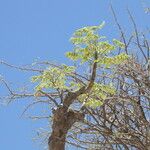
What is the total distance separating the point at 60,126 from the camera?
21.5 ft

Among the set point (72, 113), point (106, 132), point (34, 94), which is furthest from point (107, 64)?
point (106, 132)

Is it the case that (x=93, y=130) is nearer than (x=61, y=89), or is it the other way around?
(x=61, y=89)

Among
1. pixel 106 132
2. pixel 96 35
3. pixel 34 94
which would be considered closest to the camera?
pixel 96 35

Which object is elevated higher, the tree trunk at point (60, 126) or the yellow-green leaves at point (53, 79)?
the yellow-green leaves at point (53, 79)

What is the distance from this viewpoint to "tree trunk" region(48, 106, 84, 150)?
647cm

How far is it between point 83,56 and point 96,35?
310 millimetres

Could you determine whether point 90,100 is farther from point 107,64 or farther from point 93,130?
point 93,130

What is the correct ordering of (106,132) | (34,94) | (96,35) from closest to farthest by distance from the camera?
(96,35)
(34,94)
(106,132)

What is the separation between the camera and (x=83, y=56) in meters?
6.73

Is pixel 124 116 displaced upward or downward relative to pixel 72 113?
upward

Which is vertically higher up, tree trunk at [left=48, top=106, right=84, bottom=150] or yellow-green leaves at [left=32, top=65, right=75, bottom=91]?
yellow-green leaves at [left=32, top=65, right=75, bottom=91]

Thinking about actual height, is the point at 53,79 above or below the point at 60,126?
above

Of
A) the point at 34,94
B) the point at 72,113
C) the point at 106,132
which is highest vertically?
the point at 106,132

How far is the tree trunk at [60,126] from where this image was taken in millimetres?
6473
